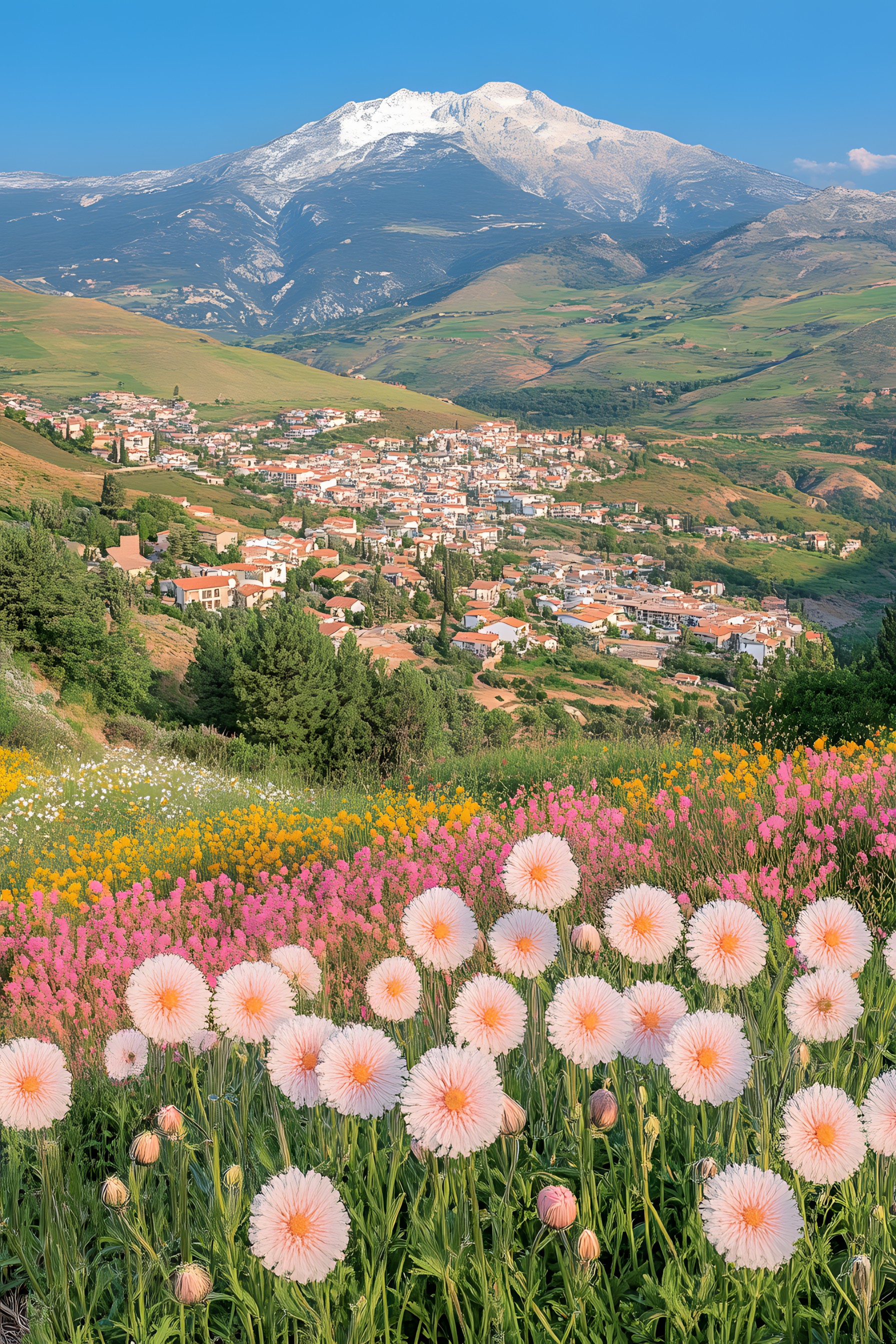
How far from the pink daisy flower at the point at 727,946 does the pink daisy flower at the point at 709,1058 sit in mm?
223

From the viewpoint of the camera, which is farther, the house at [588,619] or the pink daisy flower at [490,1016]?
the house at [588,619]

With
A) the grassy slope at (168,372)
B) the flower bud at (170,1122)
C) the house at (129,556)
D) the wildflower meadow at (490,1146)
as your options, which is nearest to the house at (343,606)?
the house at (129,556)

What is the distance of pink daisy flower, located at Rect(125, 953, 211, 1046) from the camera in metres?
1.68

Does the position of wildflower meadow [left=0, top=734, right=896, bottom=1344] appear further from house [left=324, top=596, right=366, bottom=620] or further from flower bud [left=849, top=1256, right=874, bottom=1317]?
house [left=324, top=596, right=366, bottom=620]

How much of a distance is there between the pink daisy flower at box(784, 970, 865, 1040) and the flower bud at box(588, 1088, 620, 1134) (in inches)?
14.6

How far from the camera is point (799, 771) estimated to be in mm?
4773

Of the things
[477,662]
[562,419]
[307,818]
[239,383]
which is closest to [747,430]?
[562,419]

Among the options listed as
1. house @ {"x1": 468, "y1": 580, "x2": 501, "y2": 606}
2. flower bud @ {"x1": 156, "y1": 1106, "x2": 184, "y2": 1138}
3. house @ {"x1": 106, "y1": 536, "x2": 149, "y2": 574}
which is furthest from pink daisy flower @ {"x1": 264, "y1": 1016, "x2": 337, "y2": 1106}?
house @ {"x1": 468, "y1": 580, "x2": 501, "y2": 606}

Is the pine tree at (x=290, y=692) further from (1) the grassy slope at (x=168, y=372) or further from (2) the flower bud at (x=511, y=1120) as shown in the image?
(1) the grassy slope at (x=168, y=372)

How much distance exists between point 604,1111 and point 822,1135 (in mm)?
316

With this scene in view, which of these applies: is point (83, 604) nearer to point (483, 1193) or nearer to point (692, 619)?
point (483, 1193)

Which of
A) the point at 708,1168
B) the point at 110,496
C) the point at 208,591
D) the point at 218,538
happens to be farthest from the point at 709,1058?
the point at 218,538

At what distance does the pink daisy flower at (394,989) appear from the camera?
1.62 meters

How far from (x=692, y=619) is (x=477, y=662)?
103 feet
